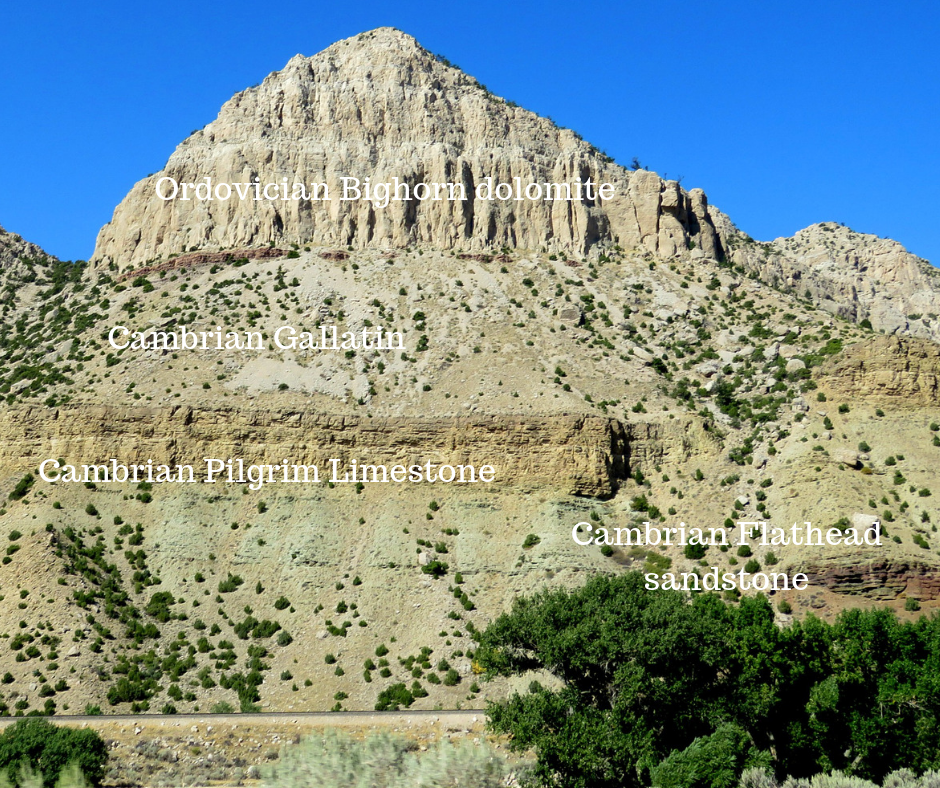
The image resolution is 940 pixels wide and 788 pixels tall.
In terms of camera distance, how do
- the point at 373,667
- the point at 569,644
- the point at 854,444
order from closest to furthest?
the point at 569,644 < the point at 373,667 < the point at 854,444

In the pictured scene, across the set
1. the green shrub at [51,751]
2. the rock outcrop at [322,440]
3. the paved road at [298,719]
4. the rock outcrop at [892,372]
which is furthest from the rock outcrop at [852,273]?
the green shrub at [51,751]

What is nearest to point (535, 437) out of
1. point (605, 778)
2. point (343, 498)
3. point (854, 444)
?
point (343, 498)

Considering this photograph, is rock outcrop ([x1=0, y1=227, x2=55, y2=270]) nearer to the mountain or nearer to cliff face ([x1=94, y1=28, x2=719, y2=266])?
the mountain

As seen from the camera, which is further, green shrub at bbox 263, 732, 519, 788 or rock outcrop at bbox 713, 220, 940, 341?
rock outcrop at bbox 713, 220, 940, 341

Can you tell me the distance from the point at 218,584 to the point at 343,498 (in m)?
7.99

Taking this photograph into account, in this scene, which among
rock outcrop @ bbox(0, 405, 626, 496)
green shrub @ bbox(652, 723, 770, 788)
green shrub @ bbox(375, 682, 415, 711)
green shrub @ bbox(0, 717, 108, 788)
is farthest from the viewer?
rock outcrop @ bbox(0, 405, 626, 496)

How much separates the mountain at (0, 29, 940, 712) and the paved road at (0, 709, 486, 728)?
5782 mm

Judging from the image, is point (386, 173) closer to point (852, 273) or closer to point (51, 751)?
point (51, 751)

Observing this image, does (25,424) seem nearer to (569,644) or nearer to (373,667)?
(373,667)

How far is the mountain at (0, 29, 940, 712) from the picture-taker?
1799 inches

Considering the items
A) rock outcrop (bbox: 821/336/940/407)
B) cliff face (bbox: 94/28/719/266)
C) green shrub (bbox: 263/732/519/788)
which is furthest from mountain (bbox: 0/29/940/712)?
green shrub (bbox: 263/732/519/788)

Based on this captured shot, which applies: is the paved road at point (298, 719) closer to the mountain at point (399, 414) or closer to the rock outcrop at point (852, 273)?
the mountain at point (399, 414)

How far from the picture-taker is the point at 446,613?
4725 cm

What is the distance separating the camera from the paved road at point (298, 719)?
34.5 metres
